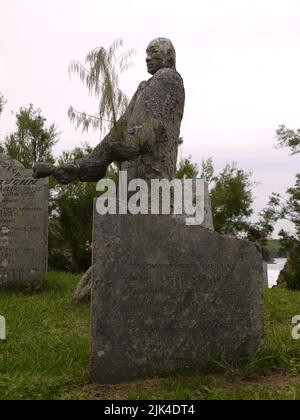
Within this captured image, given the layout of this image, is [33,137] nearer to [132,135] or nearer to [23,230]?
[23,230]

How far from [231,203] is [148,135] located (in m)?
15.7

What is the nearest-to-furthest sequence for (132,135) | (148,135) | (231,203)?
1. (132,135)
2. (148,135)
3. (231,203)

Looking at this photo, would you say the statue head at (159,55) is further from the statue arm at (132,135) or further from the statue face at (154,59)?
the statue arm at (132,135)

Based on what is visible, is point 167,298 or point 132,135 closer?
point 167,298

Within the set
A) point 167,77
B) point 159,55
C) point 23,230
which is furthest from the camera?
point 23,230

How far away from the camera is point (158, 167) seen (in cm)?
554

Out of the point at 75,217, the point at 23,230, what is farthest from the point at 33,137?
the point at 23,230

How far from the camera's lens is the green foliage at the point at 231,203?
800 inches

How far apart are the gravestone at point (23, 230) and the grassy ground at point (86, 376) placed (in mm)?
2911

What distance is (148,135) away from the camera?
16.8ft

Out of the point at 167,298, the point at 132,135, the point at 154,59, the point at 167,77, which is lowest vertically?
the point at 167,298

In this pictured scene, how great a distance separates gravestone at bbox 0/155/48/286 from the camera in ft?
29.9

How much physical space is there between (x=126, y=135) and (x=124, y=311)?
1593mm
